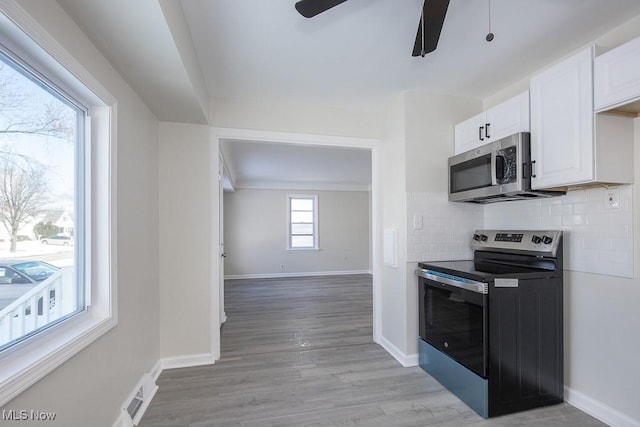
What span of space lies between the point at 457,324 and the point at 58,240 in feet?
8.13

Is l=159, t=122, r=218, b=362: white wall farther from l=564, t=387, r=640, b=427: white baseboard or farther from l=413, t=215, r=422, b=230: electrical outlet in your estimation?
l=564, t=387, r=640, b=427: white baseboard

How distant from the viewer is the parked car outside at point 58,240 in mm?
1257

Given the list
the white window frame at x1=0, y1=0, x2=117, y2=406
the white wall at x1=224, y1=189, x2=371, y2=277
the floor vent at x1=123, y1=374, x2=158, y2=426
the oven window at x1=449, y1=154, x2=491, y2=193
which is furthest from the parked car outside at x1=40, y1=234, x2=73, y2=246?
the white wall at x1=224, y1=189, x2=371, y2=277

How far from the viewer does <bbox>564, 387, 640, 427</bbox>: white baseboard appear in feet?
5.47

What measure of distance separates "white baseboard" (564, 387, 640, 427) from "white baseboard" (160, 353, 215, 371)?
279 centimetres

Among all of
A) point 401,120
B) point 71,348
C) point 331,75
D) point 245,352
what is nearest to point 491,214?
point 401,120

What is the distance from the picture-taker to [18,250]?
1.09m

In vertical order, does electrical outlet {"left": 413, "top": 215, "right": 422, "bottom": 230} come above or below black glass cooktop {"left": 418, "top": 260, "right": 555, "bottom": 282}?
above

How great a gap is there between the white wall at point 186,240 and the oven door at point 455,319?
190 cm

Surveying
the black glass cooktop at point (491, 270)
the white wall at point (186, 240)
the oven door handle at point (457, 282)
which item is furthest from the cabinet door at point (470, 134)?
the white wall at point (186, 240)

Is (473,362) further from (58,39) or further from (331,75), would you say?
(58,39)

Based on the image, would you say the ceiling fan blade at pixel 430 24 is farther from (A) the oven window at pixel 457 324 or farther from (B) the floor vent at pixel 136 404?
(B) the floor vent at pixel 136 404

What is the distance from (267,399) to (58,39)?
7.77ft

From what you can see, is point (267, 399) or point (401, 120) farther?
point (401, 120)
